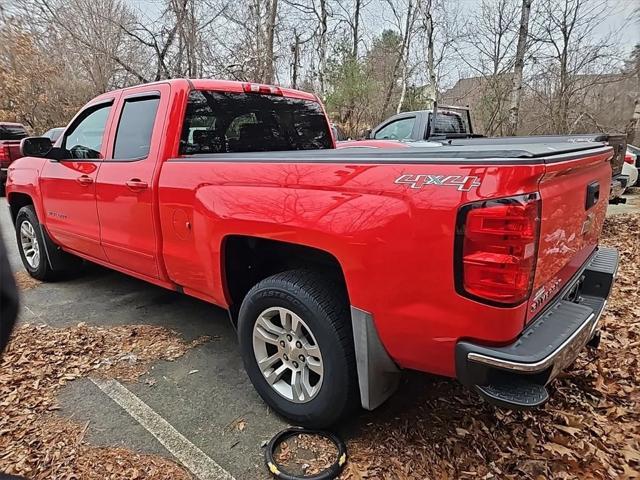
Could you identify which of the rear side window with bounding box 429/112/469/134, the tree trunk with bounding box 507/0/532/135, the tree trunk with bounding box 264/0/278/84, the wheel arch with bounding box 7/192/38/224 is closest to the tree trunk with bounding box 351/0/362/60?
the tree trunk with bounding box 264/0/278/84

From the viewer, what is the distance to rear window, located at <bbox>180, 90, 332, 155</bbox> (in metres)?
3.38

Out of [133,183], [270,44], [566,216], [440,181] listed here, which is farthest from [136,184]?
[270,44]

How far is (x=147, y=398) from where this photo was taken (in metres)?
2.89

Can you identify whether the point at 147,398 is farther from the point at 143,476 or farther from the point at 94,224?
the point at 94,224

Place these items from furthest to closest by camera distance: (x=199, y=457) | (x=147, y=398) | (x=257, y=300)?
(x=147, y=398) < (x=257, y=300) < (x=199, y=457)

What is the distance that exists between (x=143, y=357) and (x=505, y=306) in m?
2.72

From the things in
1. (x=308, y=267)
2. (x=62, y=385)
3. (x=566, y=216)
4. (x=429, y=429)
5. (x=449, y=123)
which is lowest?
(x=429, y=429)

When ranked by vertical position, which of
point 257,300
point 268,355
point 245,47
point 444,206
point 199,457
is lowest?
point 199,457

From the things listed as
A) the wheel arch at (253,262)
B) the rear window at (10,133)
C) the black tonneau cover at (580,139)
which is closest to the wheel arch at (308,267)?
the wheel arch at (253,262)

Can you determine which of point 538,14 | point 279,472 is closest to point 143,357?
point 279,472

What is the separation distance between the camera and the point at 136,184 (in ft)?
10.9

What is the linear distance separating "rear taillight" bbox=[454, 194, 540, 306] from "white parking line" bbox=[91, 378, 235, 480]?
5.06 ft

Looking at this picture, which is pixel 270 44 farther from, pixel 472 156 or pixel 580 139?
pixel 472 156

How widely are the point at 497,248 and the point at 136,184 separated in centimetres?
263
